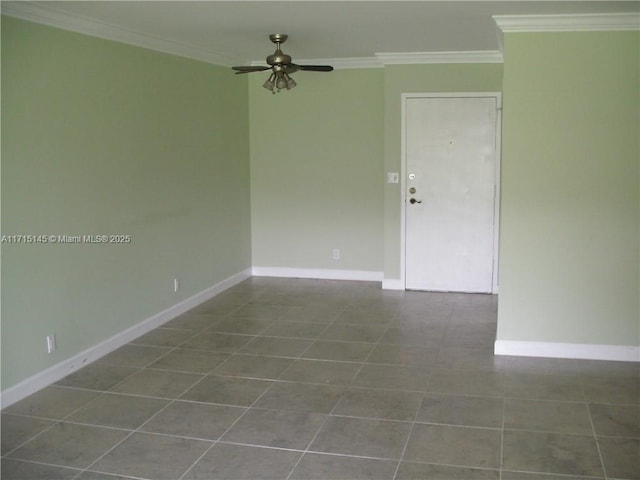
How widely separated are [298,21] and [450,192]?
2618 mm

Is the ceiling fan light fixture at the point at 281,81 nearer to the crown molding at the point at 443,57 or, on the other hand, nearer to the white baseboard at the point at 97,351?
the crown molding at the point at 443,57

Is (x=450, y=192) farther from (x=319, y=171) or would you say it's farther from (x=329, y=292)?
(x=329, y=292)

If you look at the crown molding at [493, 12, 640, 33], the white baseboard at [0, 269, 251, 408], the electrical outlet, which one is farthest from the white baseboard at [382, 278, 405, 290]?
the electrical outlet

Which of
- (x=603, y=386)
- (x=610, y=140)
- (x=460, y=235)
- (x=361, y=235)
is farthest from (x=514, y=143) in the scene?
(x=361, y=235)

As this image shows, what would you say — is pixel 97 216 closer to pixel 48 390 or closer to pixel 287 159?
pixel 48 390

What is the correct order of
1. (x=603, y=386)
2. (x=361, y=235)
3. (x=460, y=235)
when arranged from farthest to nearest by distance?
(x=361, y=235)
(x=460, y=235)
(x=603, y=386)

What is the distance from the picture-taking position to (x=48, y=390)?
395cm

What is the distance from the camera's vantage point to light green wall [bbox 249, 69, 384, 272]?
6.64 m

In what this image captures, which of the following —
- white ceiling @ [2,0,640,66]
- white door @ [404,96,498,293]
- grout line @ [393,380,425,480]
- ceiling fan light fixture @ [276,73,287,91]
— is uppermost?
white ceiling @ [2,0,640,66]

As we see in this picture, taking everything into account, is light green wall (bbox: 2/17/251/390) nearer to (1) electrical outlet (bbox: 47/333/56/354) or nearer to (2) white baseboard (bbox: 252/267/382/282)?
(1) electrical outlet (bbox: 47/333/56/354)

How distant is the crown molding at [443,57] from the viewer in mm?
5867

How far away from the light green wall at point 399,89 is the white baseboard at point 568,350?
2095 millimetres

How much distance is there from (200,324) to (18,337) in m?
1.77

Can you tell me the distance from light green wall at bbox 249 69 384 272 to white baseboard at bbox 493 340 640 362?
2503 millimetres
